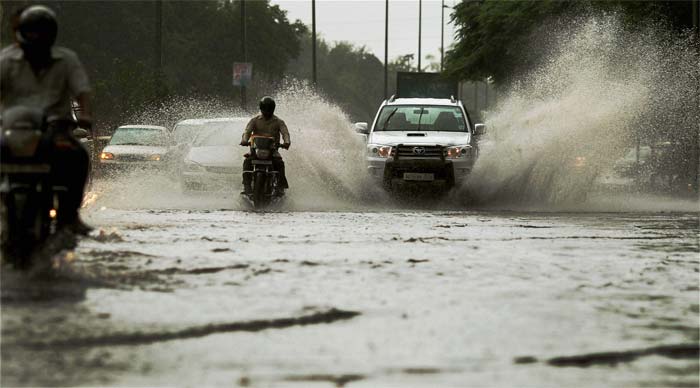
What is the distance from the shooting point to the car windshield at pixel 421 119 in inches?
935

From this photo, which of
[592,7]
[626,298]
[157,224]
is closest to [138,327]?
[626,298]

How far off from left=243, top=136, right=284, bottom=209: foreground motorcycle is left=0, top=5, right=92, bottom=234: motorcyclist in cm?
989

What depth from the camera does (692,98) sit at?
33312mm

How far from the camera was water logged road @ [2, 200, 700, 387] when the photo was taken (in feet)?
20.2

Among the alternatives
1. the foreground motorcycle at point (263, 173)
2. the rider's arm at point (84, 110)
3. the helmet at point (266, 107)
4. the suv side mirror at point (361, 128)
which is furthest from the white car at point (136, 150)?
the rider's arm at point (84, 110)

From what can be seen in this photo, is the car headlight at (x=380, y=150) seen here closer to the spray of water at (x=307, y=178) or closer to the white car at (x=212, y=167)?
the spray of water at (x=307, y=178)

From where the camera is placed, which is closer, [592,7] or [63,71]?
[63,71]

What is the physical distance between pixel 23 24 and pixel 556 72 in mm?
20657

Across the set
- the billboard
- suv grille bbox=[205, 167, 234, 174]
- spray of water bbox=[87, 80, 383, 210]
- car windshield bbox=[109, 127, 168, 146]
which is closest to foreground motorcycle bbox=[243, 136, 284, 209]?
spray of water bbox=[87, 80, 383, 210]

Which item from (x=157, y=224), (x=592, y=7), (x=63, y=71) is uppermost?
(x=592, y=7)

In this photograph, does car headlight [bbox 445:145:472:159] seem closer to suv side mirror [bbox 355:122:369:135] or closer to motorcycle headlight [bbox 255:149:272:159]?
suv side mirror [bbox 355:122:369:135]

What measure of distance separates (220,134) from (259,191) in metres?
5.30

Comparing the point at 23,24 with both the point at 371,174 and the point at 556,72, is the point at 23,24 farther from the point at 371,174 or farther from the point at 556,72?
the point at 556,72

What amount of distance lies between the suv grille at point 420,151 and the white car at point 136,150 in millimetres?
7780
